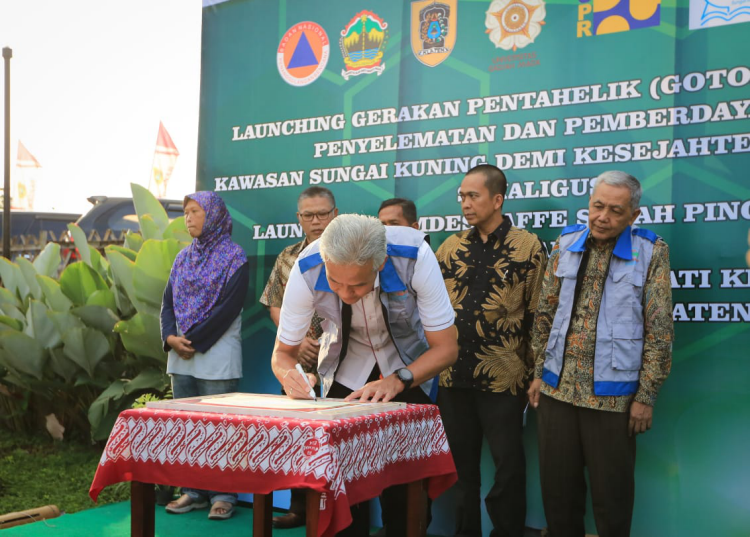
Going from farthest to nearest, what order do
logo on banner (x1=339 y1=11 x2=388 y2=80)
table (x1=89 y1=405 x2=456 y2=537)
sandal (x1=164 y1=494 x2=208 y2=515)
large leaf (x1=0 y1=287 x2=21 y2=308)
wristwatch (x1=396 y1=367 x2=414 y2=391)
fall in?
large leaf (x1=0 y1=287 x2=21 y2=308) → logo on banner (x1=339 y1=11 x2=388 y2=80) → sandal (x1=164 y1=494 x2=208 y2=515) → wristwatch (x1=396 y1=367 x2=414 y2=391) → table (x1=89 y1=405 x2=456 y2=537)

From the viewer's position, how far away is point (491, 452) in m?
3.81

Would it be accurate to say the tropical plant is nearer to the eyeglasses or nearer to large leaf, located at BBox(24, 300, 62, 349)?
large leaf, located at BBox(24, 300, 62, 349)

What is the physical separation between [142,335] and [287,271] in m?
1.34

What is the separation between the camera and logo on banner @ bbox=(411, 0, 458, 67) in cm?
427

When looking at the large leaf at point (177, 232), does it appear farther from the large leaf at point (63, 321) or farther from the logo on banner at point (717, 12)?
the logo on banner at point (717, 12)

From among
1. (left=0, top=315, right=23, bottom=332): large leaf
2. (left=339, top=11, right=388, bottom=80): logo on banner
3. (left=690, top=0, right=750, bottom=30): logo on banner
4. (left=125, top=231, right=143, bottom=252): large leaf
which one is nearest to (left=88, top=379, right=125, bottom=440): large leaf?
(left=125, top=231, right=143, bottom=252): large leaf

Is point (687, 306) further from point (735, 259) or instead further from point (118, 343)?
point (118, 343)

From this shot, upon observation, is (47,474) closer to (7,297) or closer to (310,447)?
(7,297)

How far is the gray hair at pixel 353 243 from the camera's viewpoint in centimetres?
244

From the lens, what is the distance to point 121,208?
1067 cm

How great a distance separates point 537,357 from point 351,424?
1575 mm

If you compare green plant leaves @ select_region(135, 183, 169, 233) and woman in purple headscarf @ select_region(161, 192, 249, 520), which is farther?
green plant leaves @ select_region(135, 183, 169, 233)

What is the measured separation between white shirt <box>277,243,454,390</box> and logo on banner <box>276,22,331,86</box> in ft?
7.54

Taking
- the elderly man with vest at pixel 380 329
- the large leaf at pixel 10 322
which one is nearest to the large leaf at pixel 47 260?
the large leaf at pixel 10 322
